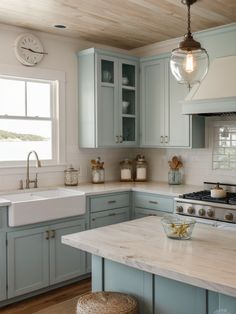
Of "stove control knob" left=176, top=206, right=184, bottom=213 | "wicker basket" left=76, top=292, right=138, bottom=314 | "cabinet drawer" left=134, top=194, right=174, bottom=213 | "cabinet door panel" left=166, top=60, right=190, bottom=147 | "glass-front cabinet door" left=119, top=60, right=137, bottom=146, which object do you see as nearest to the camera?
"wicker basket" left=76, top=292, right=138, bottom=314

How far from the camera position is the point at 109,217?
13.4ft

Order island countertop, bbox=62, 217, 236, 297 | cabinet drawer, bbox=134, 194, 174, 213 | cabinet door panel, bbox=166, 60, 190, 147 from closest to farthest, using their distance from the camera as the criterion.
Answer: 1. island countertop, bbox=62, 217, 236, 297
2. cabinet drawer, bbox=134, 194, 174, 213
3. cabinet door panel, bbox=166, 60, 190, 147

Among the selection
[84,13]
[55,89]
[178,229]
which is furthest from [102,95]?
[178,229]

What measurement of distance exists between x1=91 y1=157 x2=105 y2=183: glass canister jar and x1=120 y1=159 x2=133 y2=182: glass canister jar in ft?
1.01

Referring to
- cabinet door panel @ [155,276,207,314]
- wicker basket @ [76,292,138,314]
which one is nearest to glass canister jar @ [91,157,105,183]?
wicker basket @ [76,292,138,314]

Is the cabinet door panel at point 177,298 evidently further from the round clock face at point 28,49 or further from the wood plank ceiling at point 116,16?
the round clock face at point 28,49

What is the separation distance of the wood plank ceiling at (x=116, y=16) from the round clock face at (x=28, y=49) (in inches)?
5.0

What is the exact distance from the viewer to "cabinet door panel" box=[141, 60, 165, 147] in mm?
4484

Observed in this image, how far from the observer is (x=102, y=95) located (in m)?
4.35

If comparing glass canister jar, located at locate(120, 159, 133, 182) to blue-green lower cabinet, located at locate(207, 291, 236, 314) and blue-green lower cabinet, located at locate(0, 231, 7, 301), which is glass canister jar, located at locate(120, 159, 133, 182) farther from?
blue-green lower cabinet, located at locate(207, 291, 236, 314)

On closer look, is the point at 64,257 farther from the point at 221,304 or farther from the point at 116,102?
the point at 221,304

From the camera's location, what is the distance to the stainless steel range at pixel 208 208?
3.36m

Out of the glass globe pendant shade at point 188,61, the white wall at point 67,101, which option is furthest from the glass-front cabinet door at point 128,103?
the glass globe pendant shade at point 188,61

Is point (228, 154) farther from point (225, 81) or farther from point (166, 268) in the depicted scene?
point (166, 268)
